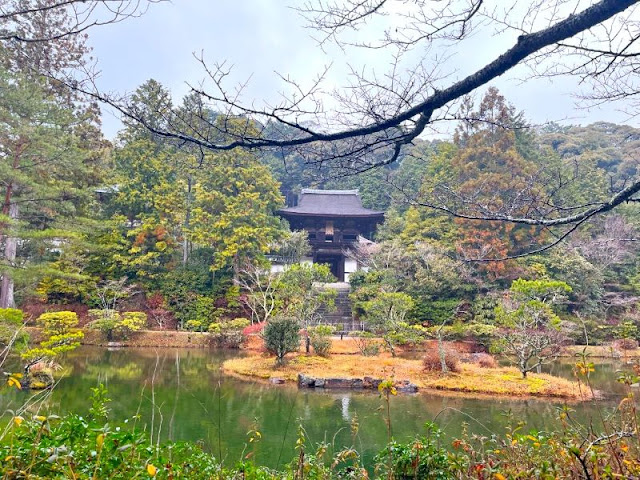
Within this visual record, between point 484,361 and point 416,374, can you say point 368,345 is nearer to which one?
point 416,374

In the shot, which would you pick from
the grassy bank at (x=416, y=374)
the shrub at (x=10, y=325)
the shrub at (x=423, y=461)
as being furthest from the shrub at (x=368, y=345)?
the shrub at (x=423, y=461)

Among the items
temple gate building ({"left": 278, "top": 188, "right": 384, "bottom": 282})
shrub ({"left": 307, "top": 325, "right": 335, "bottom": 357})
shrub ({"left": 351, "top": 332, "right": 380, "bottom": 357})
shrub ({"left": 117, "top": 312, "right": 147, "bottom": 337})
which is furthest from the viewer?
temple gate building ({"left": 278, "top": 188, "right": 384, "bottom": 282})

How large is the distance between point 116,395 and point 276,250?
1173 centimetres

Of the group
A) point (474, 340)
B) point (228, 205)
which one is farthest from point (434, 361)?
point (228, 205)

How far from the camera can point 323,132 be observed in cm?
184

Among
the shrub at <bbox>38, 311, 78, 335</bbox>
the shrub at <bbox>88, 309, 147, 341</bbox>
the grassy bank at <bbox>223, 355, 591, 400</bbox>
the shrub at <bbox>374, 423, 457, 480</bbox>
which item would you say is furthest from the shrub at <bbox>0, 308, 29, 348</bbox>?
the shrub at <bbox>374, 423, 457, 480</bbox>

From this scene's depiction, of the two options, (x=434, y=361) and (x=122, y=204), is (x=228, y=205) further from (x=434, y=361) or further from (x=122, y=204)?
(x=434, y=361)

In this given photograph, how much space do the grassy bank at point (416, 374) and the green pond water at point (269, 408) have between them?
49 cm

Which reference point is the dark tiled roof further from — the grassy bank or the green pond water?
the green pond water

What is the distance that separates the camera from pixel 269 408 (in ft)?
18.7

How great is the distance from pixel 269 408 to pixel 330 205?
648 inches

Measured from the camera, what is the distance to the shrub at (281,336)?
28.5 ft

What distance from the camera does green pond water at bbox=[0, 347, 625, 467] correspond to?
4.21m

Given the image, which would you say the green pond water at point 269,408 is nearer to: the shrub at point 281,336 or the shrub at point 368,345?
the shrub at point 281,336
